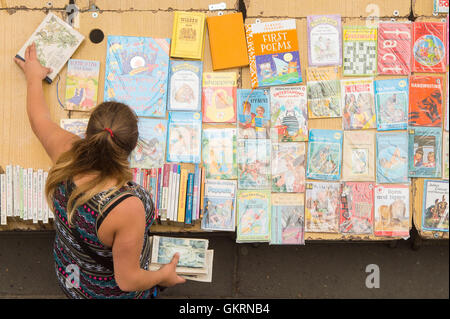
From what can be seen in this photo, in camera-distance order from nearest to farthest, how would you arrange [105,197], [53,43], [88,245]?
[105,197] → [88,245] → [53,43]

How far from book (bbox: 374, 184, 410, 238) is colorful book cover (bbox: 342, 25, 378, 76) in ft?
2.30

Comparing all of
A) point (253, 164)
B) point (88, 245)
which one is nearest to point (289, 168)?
point (253, 164)

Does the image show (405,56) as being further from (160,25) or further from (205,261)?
(205,261)

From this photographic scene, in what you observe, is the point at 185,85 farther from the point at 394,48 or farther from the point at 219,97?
the point at 394,48

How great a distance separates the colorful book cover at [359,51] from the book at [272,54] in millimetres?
290

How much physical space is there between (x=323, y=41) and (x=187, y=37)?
791 millimetres

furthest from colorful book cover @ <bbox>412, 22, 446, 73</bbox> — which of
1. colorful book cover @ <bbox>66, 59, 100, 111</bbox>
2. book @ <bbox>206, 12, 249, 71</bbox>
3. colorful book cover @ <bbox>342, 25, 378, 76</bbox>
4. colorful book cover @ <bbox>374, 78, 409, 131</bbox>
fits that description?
colorful book cover @ <bbox>66, 59, 100, 111</bbox>

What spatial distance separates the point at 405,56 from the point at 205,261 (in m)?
1.67

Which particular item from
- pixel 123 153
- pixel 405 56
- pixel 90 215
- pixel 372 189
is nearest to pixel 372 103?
pixel 405 56

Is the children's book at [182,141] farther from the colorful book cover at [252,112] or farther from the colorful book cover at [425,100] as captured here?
the colorful book cover at [425,100]

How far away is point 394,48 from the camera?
6.62ft

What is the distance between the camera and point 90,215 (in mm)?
1229
